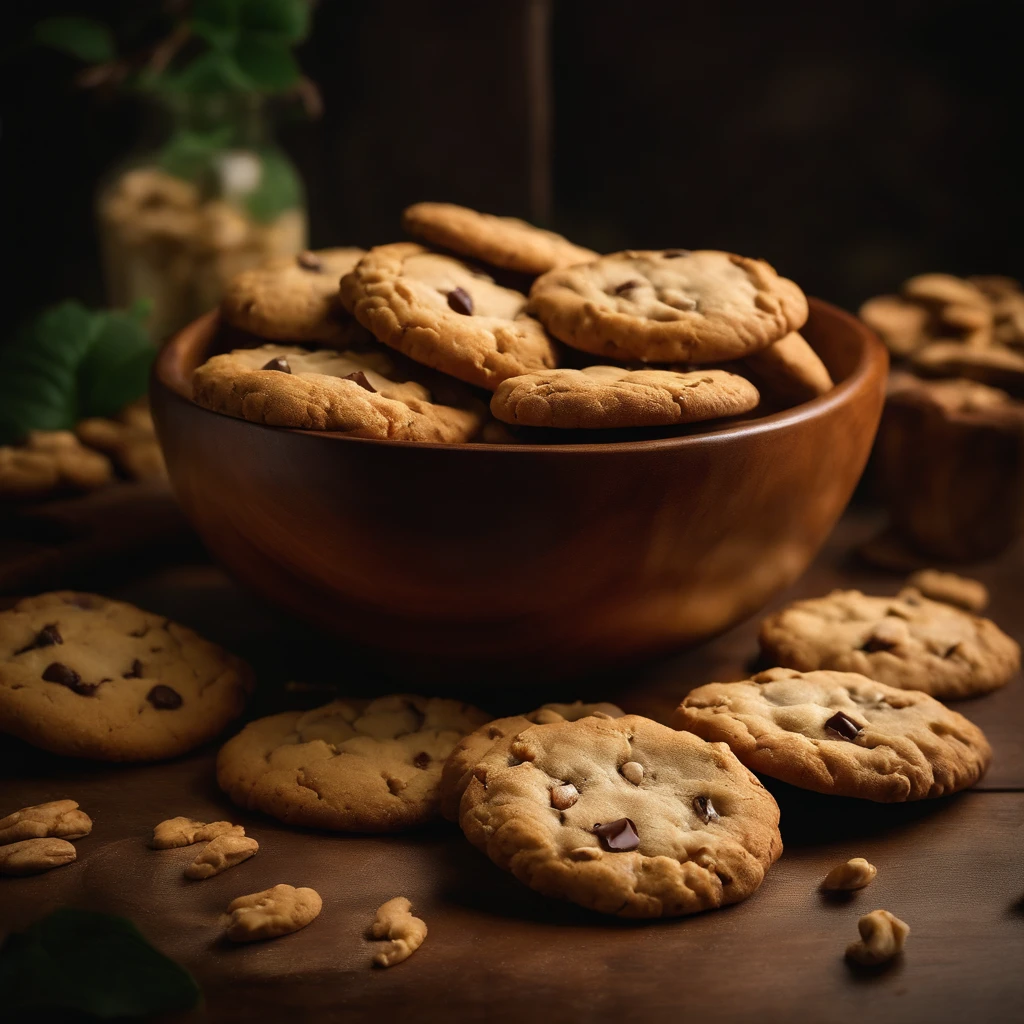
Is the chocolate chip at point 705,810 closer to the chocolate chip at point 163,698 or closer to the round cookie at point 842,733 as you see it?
the round cookie at point 842,733

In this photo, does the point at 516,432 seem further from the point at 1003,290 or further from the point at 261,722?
the point at 1003,290

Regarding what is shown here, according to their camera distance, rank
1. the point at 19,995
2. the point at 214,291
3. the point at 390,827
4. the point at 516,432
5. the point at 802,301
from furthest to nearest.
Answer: the point at 214,291 < the point at 802,301 < the point at 516,432 < the point at 390,827 < the point at 19,995

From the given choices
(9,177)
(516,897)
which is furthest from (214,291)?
(516,897)

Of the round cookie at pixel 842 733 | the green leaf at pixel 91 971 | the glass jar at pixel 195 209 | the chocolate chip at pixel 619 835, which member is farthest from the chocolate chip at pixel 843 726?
the glass jar at pixel 195 209

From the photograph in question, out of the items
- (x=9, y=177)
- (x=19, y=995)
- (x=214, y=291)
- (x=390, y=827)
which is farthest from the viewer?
(x=9, y=177)

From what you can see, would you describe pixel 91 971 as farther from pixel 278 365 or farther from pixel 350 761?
pixel 278 365

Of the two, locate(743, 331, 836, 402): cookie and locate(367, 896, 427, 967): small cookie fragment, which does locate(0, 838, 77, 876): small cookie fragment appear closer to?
locate(367, 896, 427, 967): small cookie fragment
